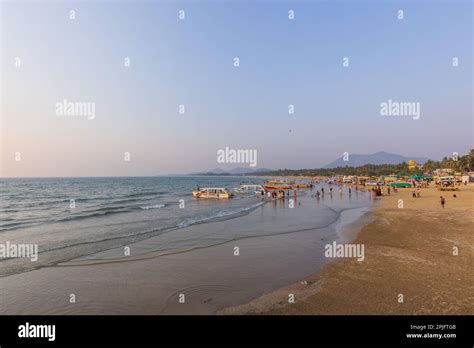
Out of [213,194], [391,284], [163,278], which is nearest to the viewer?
[391,284]

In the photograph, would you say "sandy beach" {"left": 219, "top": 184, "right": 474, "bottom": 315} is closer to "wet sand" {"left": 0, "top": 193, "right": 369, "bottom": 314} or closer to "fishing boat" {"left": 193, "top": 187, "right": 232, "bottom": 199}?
"wet sand" {"left": 0, "top": 193, "right": 369, "bottom": 314}

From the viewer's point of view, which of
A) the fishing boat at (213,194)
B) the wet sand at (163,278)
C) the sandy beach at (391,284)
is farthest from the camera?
the fishing boat at (213,194)

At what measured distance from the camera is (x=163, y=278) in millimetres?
10828

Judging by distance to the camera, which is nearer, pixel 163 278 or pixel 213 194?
pixel 163 278

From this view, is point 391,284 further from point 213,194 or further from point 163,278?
point 213,194

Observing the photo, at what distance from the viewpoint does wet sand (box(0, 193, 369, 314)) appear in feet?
27.9

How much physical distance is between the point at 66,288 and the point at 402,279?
1210 centimetres

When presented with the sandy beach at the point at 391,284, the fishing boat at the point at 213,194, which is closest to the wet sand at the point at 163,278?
the sandy beach at the point at 391,284

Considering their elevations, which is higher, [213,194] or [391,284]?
[391,284]

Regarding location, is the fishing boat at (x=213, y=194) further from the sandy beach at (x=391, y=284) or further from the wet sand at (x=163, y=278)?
the sandy beach at (x=391, y=284)

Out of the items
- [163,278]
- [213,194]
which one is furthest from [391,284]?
[213,194]

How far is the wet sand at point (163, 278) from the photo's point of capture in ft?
27.9
